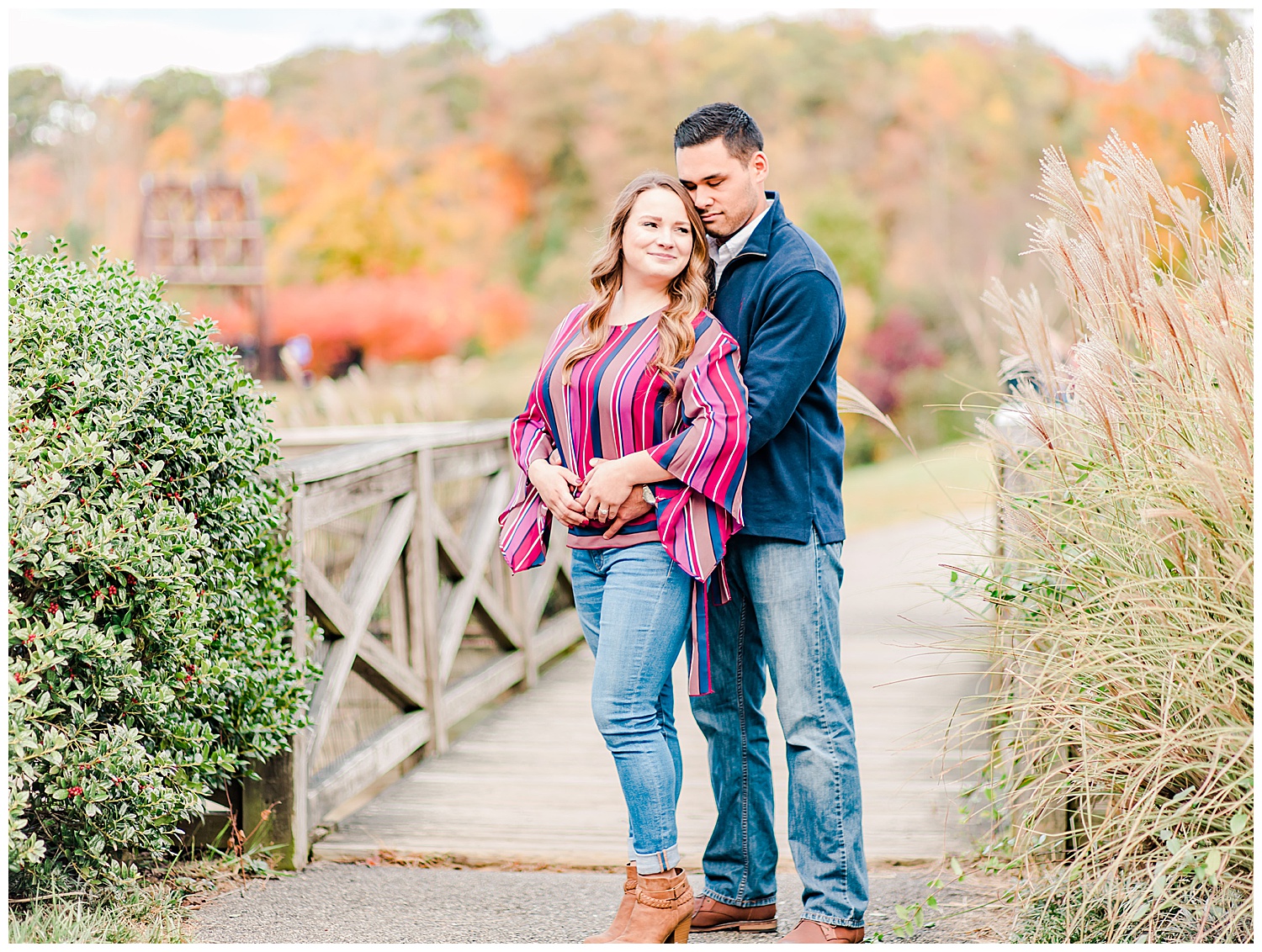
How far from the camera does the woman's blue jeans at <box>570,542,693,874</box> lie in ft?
7.40

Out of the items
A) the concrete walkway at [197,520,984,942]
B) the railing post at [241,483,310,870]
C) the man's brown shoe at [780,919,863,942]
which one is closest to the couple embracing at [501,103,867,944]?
the man's brown shoe at [780,919,863,942]

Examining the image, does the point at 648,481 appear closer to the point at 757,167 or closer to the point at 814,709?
the point at 814,709

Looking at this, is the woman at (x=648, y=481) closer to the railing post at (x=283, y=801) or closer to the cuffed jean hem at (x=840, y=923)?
the cuffed jean hem at (x=840, y=923)

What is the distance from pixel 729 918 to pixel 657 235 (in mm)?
1506

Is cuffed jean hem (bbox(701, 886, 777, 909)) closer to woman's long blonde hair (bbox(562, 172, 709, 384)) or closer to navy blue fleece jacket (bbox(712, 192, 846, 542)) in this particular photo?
navy blue fleece jacket (bbox(712, 192, 846, 542))

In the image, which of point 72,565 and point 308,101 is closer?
point 72,565

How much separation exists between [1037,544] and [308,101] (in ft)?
81.6

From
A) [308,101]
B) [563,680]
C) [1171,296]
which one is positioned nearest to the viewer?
[1171,296]

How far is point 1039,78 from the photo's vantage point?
23.3m

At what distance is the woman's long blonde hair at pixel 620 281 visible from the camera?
2305mm

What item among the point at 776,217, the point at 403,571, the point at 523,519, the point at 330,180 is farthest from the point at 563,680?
the point at 330,180

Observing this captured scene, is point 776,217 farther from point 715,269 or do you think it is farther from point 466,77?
point 466,77

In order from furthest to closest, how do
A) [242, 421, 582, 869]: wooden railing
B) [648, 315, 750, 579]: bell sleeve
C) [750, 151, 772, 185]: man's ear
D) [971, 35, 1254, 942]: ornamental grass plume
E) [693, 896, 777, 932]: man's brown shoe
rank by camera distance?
[242, 421, 582, 869]: wooden railing → [693, 896, 777, 932]: man's brown shoe → [750, 151, 772, 185]: man's ear → [648, 315, 750, 579]: bell sleeve → [971, 35, 1254, 942]: ornamental grass plume

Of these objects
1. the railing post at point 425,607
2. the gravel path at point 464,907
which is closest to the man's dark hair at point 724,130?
the gravel path at point 464,907
